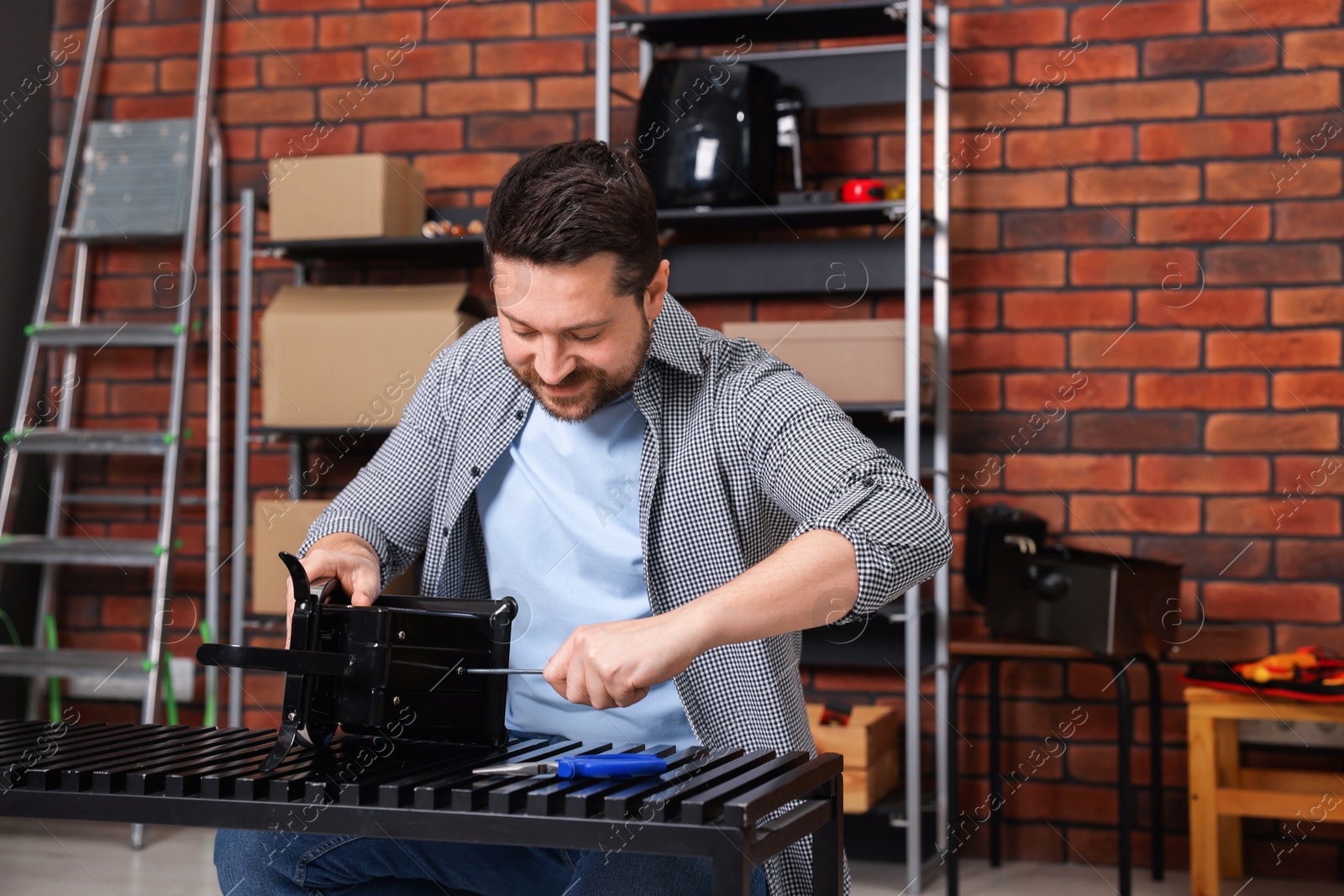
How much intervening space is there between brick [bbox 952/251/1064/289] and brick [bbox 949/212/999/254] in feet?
0.07

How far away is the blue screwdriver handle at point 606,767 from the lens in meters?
1.02

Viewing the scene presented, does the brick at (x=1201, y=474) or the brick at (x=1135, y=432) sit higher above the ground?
the brick at (x=1135, y=432)

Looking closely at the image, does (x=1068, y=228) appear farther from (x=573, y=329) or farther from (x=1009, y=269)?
(x=573, y=329)

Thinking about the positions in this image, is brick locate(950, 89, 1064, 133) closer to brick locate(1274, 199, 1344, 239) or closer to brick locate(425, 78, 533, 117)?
brick locate(1274, 199, 1344, 239)

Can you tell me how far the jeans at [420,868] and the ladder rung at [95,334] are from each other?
2025 mm

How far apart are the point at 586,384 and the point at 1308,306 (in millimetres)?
1936

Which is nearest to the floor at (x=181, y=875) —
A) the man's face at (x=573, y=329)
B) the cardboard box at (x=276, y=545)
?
the cardboard box at (x=276, y=545)

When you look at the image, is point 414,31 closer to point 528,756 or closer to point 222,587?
point 222,587

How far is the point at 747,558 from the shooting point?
1518 mm

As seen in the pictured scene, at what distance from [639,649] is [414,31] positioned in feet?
8.17

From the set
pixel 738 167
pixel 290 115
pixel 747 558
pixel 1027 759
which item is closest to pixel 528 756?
pixel 747 558

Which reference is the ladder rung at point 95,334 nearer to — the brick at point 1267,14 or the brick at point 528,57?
the brick at point 528,57

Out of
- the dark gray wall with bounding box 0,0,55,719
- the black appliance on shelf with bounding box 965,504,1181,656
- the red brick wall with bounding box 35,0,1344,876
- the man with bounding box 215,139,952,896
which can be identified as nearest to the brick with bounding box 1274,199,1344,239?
the red brick wall with bounding box 35,0,1344,876

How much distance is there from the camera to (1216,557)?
2.75 m
